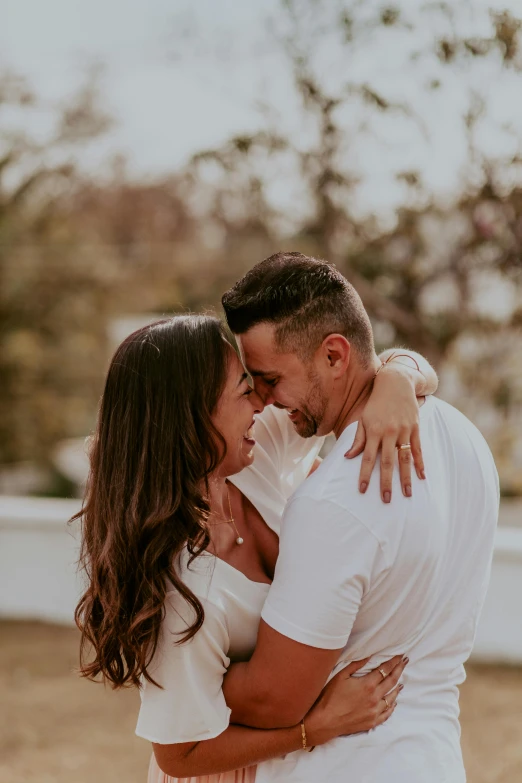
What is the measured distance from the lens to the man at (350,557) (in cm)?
164

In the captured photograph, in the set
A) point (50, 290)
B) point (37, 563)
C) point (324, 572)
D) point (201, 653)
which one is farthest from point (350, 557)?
point (50, 290)

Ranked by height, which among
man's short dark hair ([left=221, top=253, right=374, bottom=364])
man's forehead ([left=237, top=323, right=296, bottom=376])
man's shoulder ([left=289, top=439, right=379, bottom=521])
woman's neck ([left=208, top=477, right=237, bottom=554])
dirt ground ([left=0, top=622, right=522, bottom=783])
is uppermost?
man's short dark hair ([left=221, top=253, right=374, bottom=364])

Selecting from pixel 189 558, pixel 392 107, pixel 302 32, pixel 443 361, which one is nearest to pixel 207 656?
pixel 189 558

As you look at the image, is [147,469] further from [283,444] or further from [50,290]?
[50,290]

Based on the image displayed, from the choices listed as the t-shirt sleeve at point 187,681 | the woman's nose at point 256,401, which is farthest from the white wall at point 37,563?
the t-shirt sleeve at point 187,681

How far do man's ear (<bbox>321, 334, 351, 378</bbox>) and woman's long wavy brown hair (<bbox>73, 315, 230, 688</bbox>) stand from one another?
0.77 ft

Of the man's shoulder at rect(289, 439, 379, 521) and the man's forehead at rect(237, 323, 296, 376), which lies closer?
the man's shoulder at rect(289, 439, 379, 521)

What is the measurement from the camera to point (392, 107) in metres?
5.56

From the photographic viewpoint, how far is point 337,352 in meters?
1.89

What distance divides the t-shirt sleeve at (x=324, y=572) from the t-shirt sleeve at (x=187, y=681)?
189 millimetres

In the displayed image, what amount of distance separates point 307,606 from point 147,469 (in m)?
0.48

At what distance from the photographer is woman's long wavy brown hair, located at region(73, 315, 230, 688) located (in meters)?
1.83

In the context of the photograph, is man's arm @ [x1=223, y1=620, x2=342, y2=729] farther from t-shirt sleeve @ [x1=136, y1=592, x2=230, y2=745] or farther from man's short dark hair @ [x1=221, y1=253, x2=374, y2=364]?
man's short dark hair @ [x1=221, y1=253, x2=374, y2=364]

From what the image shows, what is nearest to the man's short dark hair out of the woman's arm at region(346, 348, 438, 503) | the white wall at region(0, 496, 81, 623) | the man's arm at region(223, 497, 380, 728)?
the woman's arm at region(346, 348, 438, 503)
